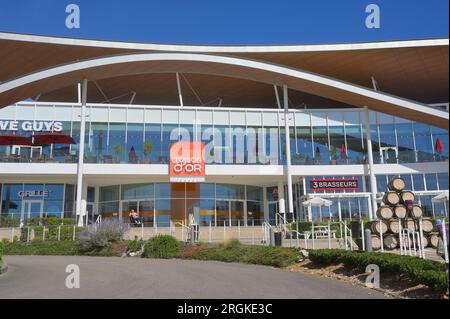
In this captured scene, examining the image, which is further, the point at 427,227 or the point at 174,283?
the point at 427,227

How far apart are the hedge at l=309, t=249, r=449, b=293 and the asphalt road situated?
77 cm

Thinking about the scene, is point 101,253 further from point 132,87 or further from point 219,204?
point 132,87

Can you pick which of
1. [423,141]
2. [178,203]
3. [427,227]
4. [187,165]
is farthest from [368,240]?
[423,141]

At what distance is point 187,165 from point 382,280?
69.6 feet

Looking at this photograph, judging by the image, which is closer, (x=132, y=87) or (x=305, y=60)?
(x=305, y=60)

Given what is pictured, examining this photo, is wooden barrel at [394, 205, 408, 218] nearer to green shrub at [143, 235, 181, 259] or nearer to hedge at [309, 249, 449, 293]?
hedge at [309, 249, 449, 293]

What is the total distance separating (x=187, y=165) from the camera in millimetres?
30219

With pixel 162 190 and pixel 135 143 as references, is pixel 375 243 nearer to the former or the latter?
pixel 162 190

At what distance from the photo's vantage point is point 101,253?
19.3m

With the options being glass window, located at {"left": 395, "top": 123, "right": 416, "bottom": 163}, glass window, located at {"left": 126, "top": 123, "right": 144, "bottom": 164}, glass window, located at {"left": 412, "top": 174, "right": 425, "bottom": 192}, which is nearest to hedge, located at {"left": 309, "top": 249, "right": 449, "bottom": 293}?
glass window, located at {"left": 126, "top": 123, "right": 144, "bottom": 164}

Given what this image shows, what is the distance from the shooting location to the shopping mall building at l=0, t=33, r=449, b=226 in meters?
30.0
